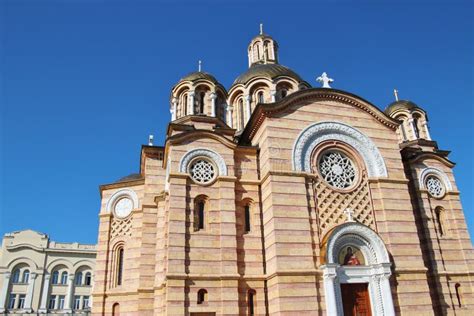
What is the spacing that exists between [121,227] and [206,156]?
259 inches

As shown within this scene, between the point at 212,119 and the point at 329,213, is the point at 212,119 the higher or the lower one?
the higher one

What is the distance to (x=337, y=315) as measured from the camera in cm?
1406

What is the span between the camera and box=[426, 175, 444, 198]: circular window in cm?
1945

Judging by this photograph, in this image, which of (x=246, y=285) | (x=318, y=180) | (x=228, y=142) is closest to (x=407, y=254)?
(x=318, y=180)

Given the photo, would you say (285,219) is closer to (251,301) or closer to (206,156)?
(251,301)

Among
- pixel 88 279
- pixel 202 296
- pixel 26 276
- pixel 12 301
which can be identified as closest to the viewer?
pixel 202 296

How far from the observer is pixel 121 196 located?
2033 centimetres

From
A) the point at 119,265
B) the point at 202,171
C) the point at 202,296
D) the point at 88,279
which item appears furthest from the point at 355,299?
the point at 88,279

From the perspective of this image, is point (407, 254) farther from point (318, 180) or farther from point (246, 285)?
point (246, 285)

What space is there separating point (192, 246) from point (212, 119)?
21.6ft

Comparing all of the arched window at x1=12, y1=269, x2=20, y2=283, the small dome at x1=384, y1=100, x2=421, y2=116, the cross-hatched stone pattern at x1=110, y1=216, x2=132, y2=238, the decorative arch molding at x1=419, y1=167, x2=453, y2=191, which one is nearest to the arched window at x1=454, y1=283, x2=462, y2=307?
the decorative arch molding at x1=419, y1=167, x2=453, y2=191

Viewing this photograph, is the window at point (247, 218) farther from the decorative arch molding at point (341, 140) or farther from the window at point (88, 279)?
the window at point (88, 279)

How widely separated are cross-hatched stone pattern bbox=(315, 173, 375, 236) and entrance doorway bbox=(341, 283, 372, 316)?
7.19ft

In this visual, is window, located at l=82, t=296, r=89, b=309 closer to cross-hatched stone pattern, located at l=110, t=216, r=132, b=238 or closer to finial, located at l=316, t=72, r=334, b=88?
cross-hatched stone pattern, located at l=110, t=216, r=132, b=238
